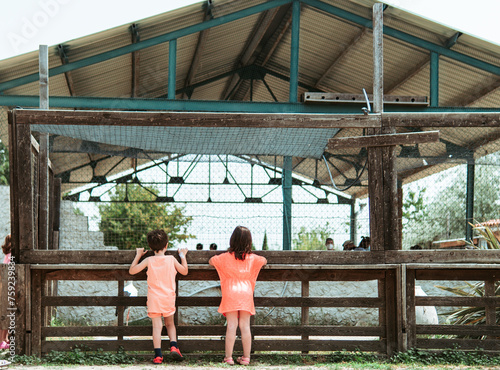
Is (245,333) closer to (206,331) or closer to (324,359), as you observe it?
(206,331)

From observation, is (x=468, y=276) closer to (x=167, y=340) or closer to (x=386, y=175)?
(x=386, y=175)

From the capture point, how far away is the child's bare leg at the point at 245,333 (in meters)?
5.25

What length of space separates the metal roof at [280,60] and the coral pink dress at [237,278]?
8.14 feet

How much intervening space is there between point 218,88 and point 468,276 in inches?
486

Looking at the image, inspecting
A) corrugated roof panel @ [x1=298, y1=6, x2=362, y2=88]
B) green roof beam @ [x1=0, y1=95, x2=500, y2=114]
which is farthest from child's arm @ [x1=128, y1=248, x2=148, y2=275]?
corrugated roof panel @ [x1=298, y1=6, x2=362, y2=88]

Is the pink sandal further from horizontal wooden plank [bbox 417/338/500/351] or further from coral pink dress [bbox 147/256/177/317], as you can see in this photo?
horizontal wooden plank [bbox 417/338/500/351]

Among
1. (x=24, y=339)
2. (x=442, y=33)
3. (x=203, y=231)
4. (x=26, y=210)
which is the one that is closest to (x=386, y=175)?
(x=26, y=210)

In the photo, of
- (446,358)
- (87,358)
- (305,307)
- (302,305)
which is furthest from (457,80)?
(87,358)

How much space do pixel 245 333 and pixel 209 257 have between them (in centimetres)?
80

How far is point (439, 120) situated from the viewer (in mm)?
5605

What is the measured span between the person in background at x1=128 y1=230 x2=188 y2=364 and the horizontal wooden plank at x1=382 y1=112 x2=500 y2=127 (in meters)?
2.41

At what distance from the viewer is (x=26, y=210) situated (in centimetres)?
541

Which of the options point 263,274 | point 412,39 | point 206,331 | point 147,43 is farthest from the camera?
point 412,39

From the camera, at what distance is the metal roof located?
33.7ft
